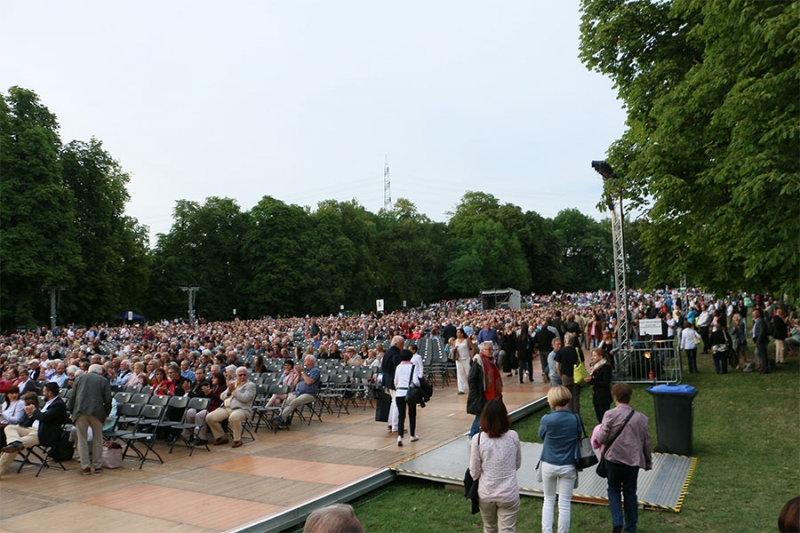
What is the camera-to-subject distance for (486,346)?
8.98 metres

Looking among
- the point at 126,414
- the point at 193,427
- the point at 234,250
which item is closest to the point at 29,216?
the point at 234,250

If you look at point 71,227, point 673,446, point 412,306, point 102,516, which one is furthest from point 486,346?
point 412,306

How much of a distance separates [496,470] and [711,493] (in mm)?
3604

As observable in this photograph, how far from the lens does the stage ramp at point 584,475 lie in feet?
22.1

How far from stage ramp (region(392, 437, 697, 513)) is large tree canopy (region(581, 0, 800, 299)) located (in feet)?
15.3

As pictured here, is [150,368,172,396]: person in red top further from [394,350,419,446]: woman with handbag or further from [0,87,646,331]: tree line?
[0,87,646,331]: tree line

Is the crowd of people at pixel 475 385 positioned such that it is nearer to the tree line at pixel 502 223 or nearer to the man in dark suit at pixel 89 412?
the man in dark suit at pixel 89 412

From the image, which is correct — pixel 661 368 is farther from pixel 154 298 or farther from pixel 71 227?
pixel 154 298

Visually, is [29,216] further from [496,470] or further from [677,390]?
[496,470]

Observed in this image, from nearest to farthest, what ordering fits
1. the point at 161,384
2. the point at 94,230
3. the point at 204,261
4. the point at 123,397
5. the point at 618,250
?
1. the point at 123,397
2. the point at 161,384
3. the point at 618,250
4. the point at 94,230
5. the point at 204,261

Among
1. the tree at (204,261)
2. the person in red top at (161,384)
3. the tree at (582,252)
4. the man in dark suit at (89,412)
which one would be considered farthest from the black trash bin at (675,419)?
the tree at (582,252)

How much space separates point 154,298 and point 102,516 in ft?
172

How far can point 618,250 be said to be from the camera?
16781 millimetres

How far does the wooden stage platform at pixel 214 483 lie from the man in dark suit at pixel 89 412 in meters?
0.29
